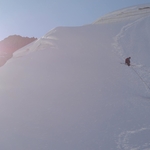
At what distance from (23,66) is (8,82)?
1708mm

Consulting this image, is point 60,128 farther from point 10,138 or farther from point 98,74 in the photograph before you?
point 98,74

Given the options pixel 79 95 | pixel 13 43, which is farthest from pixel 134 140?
pixel 13 43

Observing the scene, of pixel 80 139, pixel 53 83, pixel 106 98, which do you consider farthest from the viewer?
pixel 53 83

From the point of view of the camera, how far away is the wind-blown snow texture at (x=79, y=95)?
7.11 meters

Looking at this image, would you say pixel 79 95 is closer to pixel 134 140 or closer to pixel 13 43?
pixel 134 140

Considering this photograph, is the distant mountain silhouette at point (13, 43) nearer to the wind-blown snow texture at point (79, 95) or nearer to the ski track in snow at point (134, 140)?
the wind-blown snow texture at point (79, 95)

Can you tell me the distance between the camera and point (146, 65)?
1234cm

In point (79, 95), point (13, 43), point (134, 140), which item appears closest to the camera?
point (134, 140)

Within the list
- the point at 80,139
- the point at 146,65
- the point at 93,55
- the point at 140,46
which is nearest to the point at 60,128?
the point at 80,139

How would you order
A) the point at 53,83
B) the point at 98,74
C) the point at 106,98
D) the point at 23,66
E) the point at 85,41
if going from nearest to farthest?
the point at 106,98 < the point at 53,83 < the point at 98,74 < the point at 23,66 < the point at 85,41

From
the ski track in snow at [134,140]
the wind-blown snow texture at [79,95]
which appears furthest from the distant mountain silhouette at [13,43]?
the ski track in snow at [134,140]

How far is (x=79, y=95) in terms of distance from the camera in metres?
9.79

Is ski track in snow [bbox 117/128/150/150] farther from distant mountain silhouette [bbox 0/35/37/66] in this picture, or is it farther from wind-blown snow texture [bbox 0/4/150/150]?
distant mountain silhouette [bbox 0/35/37/66]

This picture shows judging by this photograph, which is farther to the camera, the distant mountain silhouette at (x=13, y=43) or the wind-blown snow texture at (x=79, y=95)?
the distant mountain silhouette at (x=13, y=43)
